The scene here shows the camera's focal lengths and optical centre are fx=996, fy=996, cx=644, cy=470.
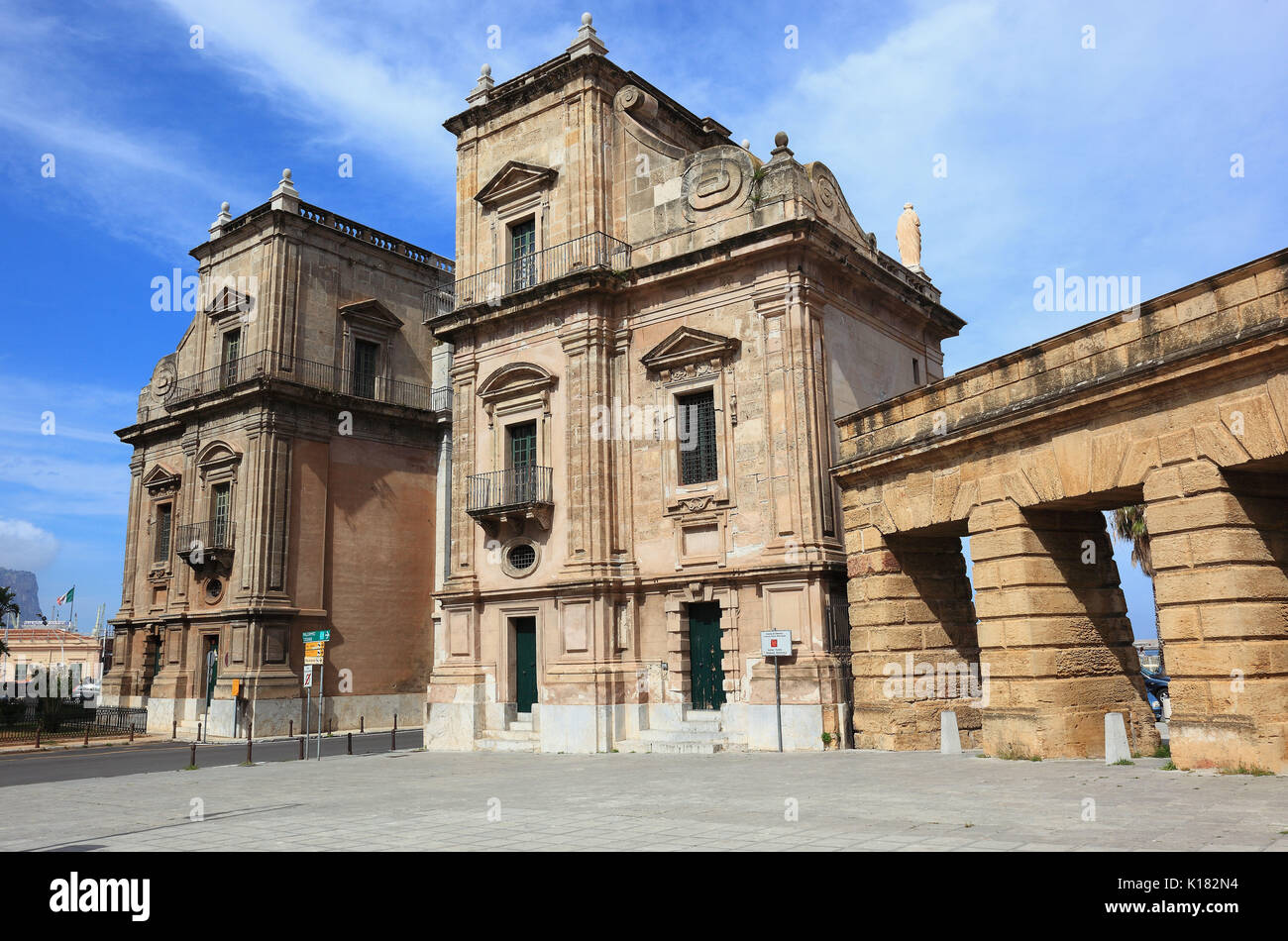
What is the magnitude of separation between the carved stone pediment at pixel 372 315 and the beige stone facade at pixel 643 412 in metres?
11.1

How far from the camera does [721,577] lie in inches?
884

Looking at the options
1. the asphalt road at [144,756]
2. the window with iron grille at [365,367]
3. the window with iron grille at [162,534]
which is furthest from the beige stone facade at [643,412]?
the window with iron grille at [162,534]

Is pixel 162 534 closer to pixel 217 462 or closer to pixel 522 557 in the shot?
pixel 217 462

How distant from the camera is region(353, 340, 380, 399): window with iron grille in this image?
125 ft

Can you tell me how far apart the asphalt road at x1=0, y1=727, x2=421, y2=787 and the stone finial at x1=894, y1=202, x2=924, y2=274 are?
19716mm

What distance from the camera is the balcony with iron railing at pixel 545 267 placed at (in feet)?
83.0

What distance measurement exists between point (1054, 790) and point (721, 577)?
38.7 ft

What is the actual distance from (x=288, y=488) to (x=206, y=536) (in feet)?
13.5

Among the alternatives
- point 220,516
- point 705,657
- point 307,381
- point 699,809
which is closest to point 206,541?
point 220,516

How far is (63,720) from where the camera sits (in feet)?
120

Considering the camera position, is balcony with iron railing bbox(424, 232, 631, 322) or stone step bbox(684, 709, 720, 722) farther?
balcony with iron railing bbox(424, 232, 631, 322)

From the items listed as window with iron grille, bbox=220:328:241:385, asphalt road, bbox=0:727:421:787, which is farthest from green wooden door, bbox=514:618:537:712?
window with iron grille, bbox=220:328:241:385

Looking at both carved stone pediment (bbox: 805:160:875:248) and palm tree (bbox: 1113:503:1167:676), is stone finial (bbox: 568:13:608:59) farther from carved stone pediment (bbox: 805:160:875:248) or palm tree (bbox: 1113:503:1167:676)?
palm tree (bbox: 1113:503:1167:676)
